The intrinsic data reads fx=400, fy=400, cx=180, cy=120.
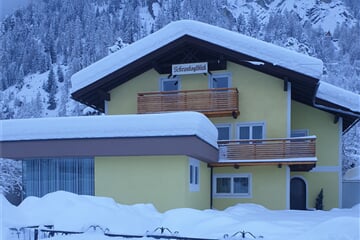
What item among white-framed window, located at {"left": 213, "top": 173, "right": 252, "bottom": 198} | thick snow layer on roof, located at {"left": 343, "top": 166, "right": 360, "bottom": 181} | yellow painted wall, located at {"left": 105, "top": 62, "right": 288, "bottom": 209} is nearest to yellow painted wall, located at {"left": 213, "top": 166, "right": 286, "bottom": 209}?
yellow painted wall, located at {"left": 105, "top": 62, "right": 288, "bottom": 209}

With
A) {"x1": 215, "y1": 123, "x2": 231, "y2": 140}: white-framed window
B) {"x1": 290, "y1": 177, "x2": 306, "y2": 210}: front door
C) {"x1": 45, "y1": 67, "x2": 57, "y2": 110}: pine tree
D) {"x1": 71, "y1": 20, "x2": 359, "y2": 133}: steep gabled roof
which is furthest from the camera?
{"x1": 45, "y1": 67, "x2": 57, "y2": 110}: pine tree

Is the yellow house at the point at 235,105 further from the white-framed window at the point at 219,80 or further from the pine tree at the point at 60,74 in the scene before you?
the pine tree at the point at 60,74

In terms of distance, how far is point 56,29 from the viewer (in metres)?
129

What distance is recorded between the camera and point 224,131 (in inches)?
774

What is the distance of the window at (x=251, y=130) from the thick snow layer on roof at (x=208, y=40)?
321 cm

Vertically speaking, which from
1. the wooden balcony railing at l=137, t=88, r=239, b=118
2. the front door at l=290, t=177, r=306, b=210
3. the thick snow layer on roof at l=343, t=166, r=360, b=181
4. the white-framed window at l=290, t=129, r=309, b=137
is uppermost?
the wooden balcony railing at l=137, t=88, r=239, b=118

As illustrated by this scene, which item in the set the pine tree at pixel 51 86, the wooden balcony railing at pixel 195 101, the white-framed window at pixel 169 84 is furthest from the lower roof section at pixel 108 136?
the pine tree at pixel 51 86

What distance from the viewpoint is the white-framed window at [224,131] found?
64.0ft

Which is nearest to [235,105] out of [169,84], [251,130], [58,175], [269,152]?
[251,130]

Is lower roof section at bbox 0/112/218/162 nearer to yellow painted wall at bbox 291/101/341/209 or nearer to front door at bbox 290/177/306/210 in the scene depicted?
front door at bbox 290/177/306/210

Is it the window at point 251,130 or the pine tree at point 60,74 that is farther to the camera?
the pine tree at point 60,74

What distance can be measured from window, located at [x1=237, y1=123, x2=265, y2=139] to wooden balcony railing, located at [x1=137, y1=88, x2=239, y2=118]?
2.33ft

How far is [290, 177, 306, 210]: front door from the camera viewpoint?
67.6 ft

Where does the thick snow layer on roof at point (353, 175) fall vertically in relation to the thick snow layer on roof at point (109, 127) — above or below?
below
